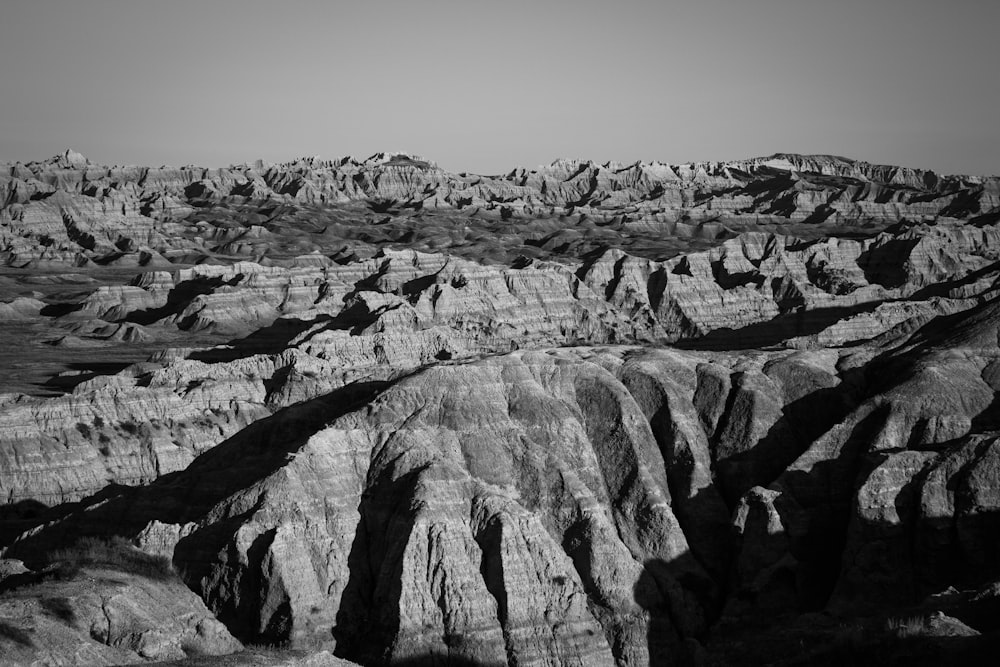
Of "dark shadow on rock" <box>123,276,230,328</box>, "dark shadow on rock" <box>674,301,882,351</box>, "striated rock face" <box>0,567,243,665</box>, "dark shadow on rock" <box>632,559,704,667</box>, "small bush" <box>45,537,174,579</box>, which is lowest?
"dark shadow on rock" <box>632,559,704,667</box>

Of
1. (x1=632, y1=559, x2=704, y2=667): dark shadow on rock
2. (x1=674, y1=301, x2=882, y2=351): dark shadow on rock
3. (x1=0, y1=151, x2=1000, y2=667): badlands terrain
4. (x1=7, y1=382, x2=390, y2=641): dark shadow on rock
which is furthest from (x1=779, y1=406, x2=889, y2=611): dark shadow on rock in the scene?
(x1=674, y1=301, x2=882, y2=351): dark shadow on rock

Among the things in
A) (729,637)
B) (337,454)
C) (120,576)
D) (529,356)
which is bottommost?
(729,637)

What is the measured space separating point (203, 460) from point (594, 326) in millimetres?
64632

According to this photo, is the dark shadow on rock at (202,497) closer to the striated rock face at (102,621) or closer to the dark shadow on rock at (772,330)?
the striated rock face at (102,621)

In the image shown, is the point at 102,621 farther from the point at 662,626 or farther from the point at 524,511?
the point at 662,626

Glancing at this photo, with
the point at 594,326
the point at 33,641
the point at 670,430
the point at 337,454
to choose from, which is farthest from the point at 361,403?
the point at 594,326

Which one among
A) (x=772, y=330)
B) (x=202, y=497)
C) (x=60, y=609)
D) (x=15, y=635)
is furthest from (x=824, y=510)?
(x=772, y=330)

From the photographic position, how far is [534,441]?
5509 centimetres

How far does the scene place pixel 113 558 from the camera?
45.2m

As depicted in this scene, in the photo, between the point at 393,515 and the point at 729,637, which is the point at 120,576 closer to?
the point at 393,515

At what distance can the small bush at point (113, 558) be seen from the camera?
4391 cm

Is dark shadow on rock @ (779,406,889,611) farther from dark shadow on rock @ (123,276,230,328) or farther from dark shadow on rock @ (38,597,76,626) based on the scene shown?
dark shadow on rock @ (123,276,230,328)

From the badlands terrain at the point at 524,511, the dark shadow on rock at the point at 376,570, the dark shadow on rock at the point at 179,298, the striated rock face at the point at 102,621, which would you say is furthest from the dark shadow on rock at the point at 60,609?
the dark shadow on rock at the point at 179,298

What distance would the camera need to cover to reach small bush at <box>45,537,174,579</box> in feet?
144
